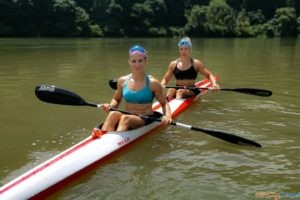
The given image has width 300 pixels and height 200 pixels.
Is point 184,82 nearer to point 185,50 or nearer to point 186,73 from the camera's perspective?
point 186,73

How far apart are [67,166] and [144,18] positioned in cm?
8975

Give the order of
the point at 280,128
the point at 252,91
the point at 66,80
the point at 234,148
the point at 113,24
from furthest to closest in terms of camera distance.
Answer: the point at 113,24 < the point at 66,80 < the point at 252,91 < the point at 280,128 < the point at 234,148

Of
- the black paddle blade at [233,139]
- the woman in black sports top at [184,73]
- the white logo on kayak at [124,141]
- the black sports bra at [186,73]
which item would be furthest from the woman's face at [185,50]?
the white logo on kayak at [124,141]

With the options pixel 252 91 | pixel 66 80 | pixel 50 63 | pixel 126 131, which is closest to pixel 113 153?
pixel 126 131

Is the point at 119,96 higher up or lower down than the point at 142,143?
higher up

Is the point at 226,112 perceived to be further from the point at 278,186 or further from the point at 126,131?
the point at 278,186

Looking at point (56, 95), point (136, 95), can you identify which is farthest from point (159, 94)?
point (56, 95)

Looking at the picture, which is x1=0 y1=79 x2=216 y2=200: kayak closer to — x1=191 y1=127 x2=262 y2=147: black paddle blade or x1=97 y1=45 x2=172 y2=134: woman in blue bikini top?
x1=97 y1=45 x2=172 y2=134: woman in blue bikini top

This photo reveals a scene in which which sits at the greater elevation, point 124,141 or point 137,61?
point 137,61

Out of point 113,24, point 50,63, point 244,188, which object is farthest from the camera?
point 113,24

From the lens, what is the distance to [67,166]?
21.2 ft

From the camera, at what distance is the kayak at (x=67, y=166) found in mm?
5762

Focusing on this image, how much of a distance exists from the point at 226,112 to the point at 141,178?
16.1 ft

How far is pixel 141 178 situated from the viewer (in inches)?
267
